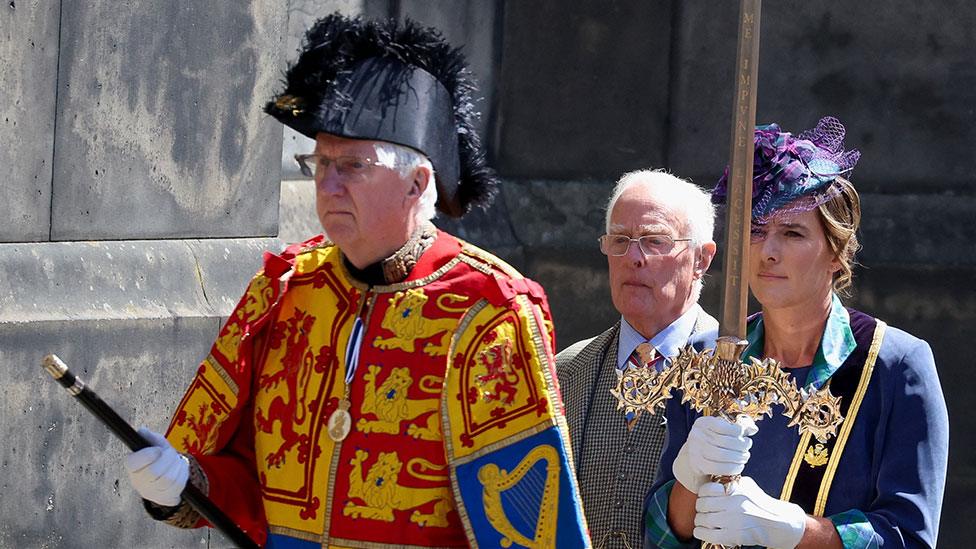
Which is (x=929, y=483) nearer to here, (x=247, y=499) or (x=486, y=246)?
(x=247, y=499)

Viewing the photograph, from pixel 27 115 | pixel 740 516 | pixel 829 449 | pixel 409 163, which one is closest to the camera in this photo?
pixel 740 516

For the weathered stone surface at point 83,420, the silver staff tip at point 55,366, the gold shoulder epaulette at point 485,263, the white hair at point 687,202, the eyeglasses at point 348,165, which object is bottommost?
the weathered stone surface at point 83,420

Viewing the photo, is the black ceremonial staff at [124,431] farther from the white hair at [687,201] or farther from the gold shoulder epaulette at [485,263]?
the white hair at [687,201]

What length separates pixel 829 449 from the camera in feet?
11.6

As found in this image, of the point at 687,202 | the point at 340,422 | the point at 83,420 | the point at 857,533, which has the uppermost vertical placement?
the point at 687,202

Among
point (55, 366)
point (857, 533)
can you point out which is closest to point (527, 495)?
point (857, 533)

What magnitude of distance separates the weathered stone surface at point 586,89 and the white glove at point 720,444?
4.51 metres

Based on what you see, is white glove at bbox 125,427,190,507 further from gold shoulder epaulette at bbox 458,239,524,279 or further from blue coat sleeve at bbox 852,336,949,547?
blue coat sleeve at bbox 852,336,949,547

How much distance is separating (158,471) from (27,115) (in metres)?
1.79

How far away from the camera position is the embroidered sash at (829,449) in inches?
139

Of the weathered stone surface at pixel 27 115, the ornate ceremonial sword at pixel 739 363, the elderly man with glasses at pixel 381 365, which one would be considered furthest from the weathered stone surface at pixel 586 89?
the ornate ceremonial sword at pixel 739 363

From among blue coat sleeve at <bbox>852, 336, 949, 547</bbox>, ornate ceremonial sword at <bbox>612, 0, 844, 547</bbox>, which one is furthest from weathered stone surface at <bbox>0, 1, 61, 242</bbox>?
blue coat sleeve at <bbox>852, 336, 949, 547</bbox>

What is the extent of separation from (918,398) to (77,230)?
2.75m

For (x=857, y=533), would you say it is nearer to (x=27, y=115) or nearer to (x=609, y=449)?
(x=609, y=449)
